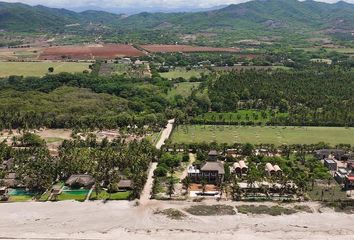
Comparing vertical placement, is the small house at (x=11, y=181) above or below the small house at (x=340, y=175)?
above

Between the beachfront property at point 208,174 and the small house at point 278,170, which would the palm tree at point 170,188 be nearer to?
the beachfront property at point 208,174

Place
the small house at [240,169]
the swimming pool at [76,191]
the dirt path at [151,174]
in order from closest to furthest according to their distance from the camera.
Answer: the dirt path at [151,174] < the swimming pool at [76,191] < the small house at [240,169]

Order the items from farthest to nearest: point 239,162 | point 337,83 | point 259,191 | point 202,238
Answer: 1. point 337,83
2. point 239,162
3. point 259,191
4. point 202,238

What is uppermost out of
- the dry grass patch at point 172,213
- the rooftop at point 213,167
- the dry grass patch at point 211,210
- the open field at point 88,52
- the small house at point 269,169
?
the open field at point 88,52

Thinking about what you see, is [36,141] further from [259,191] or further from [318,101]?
[318,101]

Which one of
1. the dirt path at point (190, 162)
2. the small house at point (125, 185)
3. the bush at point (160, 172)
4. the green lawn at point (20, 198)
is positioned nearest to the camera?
the green lawn at point (20, 198)

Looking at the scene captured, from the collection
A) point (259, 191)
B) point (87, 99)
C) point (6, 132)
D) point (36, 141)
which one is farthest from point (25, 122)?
point (259, 191)

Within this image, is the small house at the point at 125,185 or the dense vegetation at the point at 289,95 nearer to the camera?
the small house at the point at 125,185

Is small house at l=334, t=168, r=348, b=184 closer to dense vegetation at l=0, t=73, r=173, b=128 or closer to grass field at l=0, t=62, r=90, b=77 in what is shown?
dense vegetation at l=0, t=73, r=173, b=128

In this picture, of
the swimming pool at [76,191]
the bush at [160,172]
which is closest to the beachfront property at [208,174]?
the bush at [160,172]
